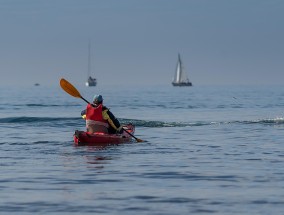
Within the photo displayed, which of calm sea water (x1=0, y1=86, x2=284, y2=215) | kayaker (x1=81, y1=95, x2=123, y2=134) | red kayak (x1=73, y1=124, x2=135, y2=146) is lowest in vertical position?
calm sea water (x1=0, y1=86, x2=284, y2=215)

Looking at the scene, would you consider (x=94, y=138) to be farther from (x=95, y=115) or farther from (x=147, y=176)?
(x=147, y=176)

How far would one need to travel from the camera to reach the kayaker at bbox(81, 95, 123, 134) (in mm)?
28891

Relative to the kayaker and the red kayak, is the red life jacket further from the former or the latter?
the red kayak

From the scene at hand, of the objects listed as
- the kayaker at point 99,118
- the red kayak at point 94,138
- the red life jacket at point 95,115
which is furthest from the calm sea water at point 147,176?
the red life jacket at point 95,115

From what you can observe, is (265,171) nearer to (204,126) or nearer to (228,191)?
(228,191)

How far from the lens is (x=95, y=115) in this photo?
2892 cm

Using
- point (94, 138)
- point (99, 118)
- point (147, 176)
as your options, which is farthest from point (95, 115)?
point (147, 176)

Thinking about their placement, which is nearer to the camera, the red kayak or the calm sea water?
the calm sea water

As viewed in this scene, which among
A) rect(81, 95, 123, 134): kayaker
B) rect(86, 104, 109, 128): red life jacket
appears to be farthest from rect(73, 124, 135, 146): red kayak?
rect(86, 104, 109, 128): red life jacket

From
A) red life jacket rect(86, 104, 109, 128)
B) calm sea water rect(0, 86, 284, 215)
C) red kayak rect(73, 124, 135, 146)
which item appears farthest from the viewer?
red life jacket rect(86, 104, 109, 128)

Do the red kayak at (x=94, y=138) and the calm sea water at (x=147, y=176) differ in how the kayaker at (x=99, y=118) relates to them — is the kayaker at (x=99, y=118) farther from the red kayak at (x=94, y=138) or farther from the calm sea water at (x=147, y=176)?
the calm sea water at (x=147, y=176)

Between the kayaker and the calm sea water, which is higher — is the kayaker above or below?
above

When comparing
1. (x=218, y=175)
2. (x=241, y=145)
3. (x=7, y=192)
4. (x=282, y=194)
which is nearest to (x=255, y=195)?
(x=282, y=194)

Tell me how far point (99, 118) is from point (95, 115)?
0.65 ft
